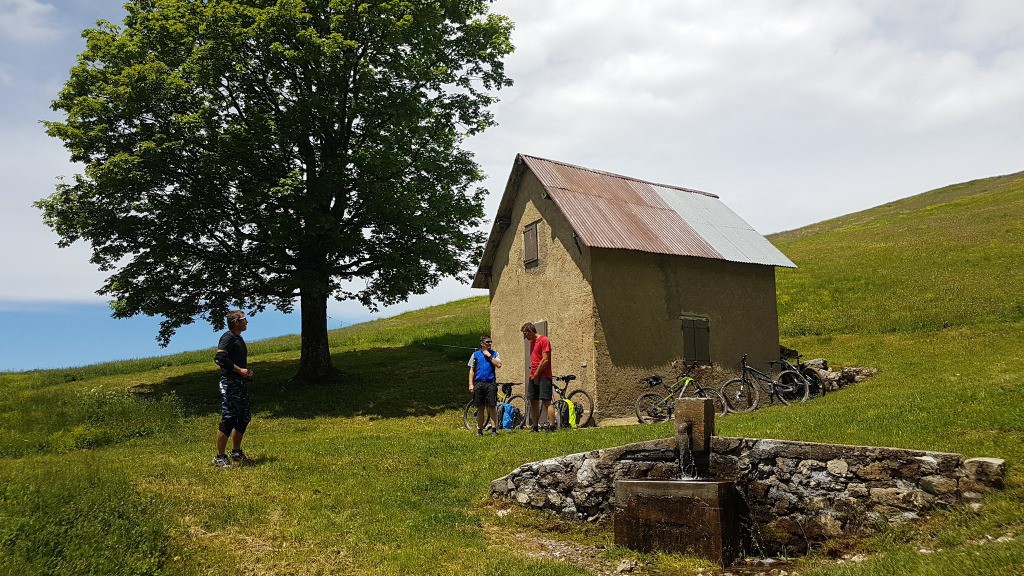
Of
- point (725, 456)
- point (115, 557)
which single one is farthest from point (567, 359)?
point (115, 557)

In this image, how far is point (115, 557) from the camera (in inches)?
258

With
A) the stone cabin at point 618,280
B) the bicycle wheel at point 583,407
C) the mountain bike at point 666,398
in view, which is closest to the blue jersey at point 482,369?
the bicycle wheel at point 583,407

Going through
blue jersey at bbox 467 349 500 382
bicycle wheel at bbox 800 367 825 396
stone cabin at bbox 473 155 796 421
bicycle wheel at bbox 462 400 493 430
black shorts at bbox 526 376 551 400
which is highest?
stone cabin at bbox 473 155 796 421

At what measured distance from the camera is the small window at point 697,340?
58.4ft

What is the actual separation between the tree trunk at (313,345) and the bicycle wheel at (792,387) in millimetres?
14191

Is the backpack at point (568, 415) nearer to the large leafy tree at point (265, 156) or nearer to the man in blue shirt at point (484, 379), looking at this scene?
the man in blue shirt at point (484, 379)

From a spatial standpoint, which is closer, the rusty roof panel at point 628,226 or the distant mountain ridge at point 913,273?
the rusty roof panel at point 628,226

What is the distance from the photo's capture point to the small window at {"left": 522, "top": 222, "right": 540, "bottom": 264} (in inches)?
734

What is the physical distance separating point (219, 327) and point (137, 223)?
167 inches

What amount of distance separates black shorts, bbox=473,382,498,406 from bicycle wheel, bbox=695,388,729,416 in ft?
15.9

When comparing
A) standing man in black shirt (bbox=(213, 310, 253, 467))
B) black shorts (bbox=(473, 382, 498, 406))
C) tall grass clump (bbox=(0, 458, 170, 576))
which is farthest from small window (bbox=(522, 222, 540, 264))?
tall grass clump (bbox=(0, 458, 170, 576))

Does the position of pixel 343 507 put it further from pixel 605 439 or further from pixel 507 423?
pixel 507 423

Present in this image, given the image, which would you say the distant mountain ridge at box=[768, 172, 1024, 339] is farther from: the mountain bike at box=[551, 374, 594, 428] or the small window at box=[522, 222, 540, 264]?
the mountain bike at box=[551, 374, 594, 428]

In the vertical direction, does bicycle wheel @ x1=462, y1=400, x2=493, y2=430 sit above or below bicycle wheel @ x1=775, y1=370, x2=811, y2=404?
below
